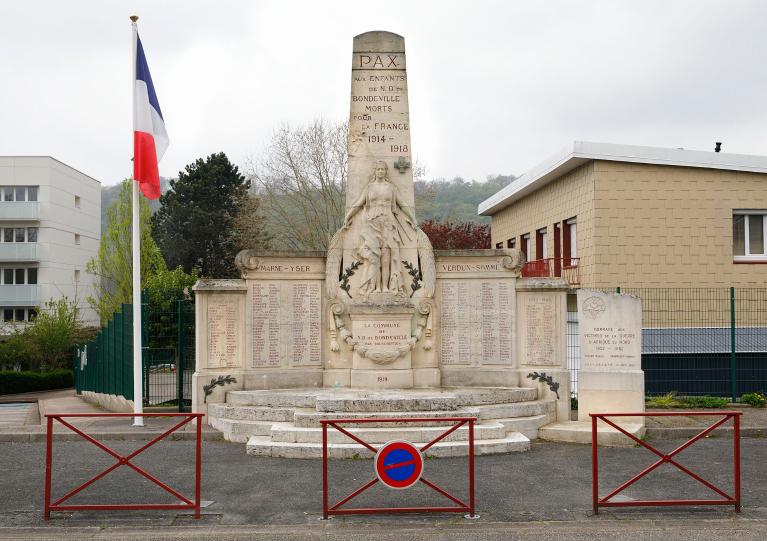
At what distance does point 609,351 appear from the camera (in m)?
11.3

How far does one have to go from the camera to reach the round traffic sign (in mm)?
6438

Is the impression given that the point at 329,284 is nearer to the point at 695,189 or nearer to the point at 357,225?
the point at 357,225

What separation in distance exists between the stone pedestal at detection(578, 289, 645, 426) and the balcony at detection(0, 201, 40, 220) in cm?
3846

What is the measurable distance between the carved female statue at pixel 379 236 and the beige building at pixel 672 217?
1002 cm

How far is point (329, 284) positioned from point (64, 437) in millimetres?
4639

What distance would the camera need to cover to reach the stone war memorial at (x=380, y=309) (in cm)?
1224

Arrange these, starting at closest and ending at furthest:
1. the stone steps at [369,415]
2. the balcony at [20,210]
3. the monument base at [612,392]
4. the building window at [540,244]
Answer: the stone steps at [369,415], the monument base at [612,392], the building window at [540,244], the balcony at [20,210]

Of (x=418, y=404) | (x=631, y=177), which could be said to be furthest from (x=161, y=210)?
(x=418, y=404)

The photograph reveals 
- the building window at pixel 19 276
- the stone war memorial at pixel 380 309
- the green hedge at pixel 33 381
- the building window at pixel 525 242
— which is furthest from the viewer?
the building window at pixel 19 276

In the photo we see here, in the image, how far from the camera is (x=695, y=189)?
2072 centimetres

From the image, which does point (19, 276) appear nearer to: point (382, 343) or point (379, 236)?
point (379, 236)

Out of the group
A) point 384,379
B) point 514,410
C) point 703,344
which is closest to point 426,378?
point 384,379

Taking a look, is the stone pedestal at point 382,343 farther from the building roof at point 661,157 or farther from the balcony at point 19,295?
the balcony at point 19,295

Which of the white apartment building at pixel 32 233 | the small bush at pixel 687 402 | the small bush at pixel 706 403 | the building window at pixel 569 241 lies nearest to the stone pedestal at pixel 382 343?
the small bush at pixel 687 402
